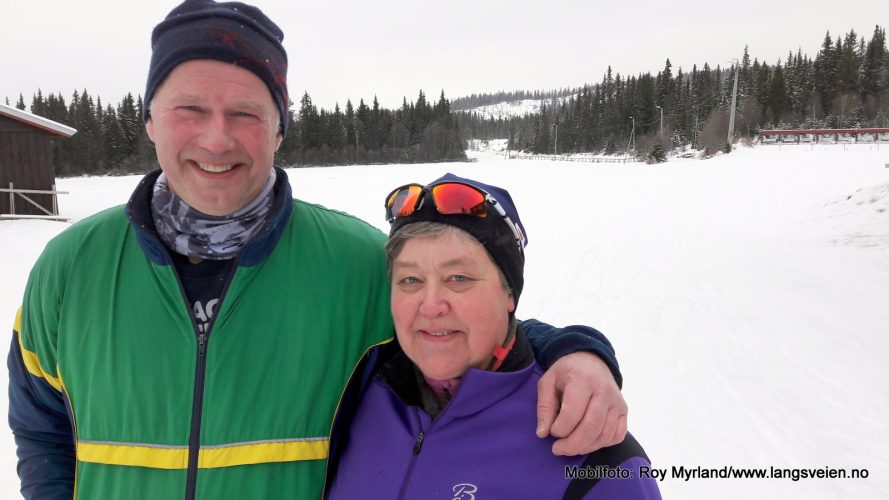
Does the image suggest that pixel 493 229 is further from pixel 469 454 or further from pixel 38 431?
pixel 38 431

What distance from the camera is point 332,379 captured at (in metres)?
1.69

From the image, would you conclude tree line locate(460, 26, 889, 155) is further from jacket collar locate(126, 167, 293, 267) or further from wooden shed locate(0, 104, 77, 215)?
jacket collar locate(126, 167, 293, 267)

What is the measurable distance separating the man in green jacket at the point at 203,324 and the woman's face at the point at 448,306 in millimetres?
200

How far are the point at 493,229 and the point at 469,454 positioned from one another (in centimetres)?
73

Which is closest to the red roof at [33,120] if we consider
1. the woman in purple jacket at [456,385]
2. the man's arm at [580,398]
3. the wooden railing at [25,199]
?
the wooden railing at [25,199]

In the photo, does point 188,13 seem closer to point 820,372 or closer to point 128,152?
point 820,372

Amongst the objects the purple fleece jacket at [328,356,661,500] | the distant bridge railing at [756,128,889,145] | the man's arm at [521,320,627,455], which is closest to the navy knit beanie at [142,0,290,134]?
the purple fleece jacket at [328,356,661,500]

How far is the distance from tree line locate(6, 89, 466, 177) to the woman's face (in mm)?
55702

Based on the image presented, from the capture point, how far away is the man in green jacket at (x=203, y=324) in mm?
1553

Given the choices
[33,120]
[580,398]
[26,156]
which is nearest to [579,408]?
[580,398]

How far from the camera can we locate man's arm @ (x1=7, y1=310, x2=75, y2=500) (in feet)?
5.76

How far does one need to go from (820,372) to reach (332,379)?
511cm

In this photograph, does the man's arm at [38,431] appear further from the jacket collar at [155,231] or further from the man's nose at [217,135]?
the man's nose at [217,135]

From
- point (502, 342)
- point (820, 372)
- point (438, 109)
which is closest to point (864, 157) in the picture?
point (820, 372)
